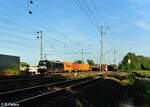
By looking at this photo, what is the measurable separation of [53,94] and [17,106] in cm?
365

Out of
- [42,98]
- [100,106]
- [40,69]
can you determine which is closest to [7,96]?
[42,98]

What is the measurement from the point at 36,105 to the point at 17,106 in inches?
37.5

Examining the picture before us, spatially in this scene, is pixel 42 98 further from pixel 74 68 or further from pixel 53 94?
pixel 74 68

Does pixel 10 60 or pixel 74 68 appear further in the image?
pixel 74 68

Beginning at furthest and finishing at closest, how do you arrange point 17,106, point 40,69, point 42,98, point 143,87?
point 40,69, point 143,87, point 42,98, point 17,106

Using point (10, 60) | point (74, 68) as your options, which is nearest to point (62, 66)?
point (74, 68)

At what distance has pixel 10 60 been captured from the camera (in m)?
47.2

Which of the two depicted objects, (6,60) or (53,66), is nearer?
(53,66)

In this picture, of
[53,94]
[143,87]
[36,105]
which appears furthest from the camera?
[143,87]

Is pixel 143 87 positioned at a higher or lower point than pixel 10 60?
lower

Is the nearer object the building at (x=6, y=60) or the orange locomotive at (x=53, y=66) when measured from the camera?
the orange locomotive at (x=53, y=66)

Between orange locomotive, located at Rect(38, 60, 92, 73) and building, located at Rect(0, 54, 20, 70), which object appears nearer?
orange locomotive, located at Rect(38, 60, 92, 73)

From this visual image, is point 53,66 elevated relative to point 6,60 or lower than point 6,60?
lower

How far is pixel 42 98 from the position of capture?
8.98 meters
